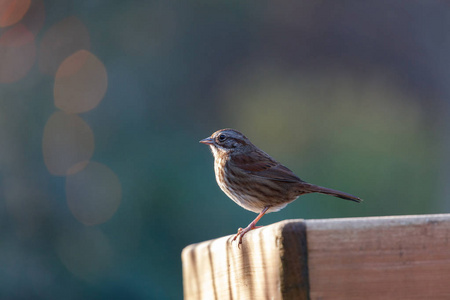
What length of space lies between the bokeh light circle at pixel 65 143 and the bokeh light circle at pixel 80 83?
172 millimetres

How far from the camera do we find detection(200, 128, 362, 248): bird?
3861 millimetres

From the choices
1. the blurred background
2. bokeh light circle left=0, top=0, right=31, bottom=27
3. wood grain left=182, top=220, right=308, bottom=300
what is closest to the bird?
wood grain left=182, top=220, right=308, bottom=300

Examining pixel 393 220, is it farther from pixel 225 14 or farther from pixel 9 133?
pixel 225 14

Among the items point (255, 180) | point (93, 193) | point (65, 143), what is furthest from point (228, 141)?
point (65, 143)

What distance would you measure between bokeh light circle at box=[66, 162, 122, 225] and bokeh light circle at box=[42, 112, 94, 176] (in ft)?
0.52

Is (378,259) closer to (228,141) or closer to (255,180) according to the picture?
(255,180)

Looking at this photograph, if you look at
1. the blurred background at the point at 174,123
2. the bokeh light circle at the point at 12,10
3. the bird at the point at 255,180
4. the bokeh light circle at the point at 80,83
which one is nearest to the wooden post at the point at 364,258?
the bird at the point at 255,180

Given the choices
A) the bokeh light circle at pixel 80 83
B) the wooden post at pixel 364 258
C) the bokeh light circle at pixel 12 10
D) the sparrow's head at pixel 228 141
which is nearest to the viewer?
the wooden post at pixel 364 258

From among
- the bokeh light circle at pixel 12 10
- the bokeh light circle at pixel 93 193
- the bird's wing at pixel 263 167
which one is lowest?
the bokeh light circle at pixel 93 193

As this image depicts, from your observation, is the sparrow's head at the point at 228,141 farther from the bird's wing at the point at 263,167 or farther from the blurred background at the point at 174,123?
the blurred background at the point at 174,123

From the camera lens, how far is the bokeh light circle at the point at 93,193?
7988 mm

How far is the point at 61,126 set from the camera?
341 inches

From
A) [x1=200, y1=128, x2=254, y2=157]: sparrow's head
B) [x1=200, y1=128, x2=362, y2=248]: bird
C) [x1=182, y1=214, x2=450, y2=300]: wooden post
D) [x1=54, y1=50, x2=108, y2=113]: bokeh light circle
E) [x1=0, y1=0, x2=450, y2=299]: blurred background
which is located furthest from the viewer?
[x1=54, y1=50, x2=108, y2=113]: bokeh light circle

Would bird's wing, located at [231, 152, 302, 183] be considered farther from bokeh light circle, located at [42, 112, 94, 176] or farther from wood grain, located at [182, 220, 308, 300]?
bokeh light circle, located at [42, 112, 94, 176]
